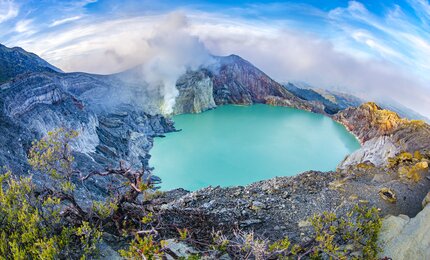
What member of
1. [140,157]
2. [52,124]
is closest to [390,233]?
[52,124]

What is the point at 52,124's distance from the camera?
1583 inches

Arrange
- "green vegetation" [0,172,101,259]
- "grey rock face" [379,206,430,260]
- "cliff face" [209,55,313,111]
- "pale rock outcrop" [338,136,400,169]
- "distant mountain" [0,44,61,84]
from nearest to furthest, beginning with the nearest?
"green vegetation" [0,172,101,259] < "grey rock face" [379,206,430,260] < "pale rock outcrop" [338,136,400,169] < "distant mountain" [0,44,61,84] < "cliff face" [209,55,313,111]

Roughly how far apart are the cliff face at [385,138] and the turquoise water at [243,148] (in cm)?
440

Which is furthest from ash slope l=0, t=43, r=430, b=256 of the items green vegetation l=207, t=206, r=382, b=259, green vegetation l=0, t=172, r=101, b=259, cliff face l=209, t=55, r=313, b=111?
green vegetation l=0, t=172, r=101, b=259

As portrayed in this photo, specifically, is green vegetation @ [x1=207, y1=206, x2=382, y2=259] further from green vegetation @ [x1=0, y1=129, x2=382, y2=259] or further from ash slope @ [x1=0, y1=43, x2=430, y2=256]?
ash slope @ [x1=0, y1=43, x2=430, y2=256]

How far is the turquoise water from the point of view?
4462 cm

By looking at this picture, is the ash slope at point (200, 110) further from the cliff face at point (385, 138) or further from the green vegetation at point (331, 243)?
the green vegetation at point (331, 243)

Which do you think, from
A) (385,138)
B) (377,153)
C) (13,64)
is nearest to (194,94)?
(13,64)

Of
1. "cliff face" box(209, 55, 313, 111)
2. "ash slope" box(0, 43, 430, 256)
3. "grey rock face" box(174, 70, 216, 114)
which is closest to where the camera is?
"ash slope" box(0, 43, 430, 256)

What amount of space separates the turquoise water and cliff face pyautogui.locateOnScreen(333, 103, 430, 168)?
440cm

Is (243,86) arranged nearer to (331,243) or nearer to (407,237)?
(407,237)

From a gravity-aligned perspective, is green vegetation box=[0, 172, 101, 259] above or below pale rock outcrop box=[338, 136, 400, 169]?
above

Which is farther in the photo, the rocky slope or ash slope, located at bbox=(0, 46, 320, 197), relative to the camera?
ash slope, located at bbox=(0, 46, 320, 197)

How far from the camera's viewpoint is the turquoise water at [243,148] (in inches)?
1757
